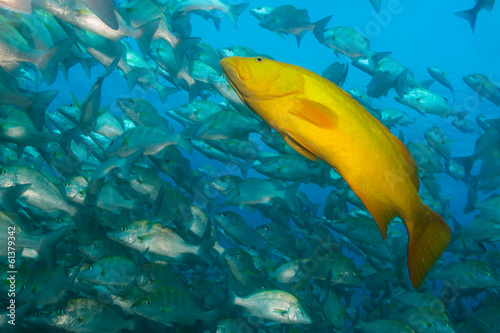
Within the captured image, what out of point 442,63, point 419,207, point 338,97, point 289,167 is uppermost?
point 338,97

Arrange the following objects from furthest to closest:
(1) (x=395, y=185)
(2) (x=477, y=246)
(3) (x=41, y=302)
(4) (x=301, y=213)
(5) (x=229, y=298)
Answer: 1. (2) (x=477, y=246)
2. (4) (x=301, y=213)
3. (5) (x=229, y=298)
4. (3) (x=41, y=302)
5. (1) (x=395, y=185)

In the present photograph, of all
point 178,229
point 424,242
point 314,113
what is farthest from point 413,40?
point 314,113

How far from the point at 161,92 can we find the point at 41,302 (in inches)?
154

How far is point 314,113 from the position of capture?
112cm

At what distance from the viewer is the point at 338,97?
1190 mm

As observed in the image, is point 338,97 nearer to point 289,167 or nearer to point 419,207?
point 419,207

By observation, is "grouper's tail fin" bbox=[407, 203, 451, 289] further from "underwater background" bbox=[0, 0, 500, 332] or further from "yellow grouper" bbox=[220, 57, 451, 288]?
"underwater background" bbox=[0, 0, 500, 332]

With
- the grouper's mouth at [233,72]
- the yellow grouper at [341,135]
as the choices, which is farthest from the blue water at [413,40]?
the grouper's mouth at [233,72]

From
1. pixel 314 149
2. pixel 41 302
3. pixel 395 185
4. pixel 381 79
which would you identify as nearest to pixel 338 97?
pixel 314 149

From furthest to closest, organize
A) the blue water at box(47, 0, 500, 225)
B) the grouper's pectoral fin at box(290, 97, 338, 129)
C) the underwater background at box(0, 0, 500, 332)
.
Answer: the blue water at box(47, 0, 500, 225) → the underwater background at box(0, 0, 500, 332) → the grouper's pectoral fin at box(290, 97, 338, 129)

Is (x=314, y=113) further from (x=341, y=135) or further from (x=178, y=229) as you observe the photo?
(x=178, y=229)

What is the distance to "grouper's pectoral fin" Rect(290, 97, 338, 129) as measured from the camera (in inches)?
43.7

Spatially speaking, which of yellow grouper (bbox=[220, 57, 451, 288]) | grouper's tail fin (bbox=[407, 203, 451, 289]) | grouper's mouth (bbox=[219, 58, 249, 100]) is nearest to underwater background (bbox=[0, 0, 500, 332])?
grouper's mouth (bbox=[219, 58, 249, 100])

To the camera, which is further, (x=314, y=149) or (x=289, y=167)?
(x=289, y=167)
